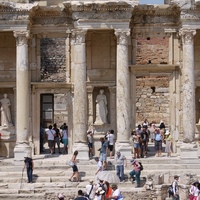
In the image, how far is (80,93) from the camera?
27688mm

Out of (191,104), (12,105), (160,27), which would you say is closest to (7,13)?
(12,105)

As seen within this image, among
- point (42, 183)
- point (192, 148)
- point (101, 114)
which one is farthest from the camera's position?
point (101, 114)

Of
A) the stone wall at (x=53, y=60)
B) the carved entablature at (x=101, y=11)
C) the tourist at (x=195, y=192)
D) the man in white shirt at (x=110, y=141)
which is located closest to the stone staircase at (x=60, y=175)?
the man in white shirt at (x=110, y=141)

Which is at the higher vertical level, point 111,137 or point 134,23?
point 134,23

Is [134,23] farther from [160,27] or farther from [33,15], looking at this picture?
[33,15]

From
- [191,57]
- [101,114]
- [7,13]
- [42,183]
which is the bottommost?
[42,183]

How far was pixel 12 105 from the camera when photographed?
29.8 m

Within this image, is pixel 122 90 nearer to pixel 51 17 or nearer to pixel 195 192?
pixel 51 17

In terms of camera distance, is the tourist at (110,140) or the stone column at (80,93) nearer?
the stone column at (80,93)

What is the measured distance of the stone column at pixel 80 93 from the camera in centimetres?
2767

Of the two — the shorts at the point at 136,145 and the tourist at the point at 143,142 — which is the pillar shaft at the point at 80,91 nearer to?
the shorts at the point at 136,145

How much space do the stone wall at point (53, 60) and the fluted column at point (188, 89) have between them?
18708 millimetres

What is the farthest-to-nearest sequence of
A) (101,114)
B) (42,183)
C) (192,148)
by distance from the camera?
(101,114) < (192,148) < (42,183)

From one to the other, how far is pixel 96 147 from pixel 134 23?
5.48 m
